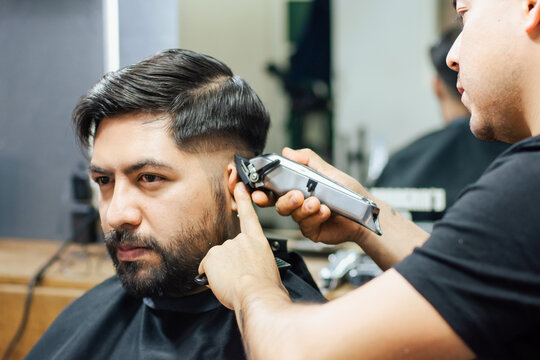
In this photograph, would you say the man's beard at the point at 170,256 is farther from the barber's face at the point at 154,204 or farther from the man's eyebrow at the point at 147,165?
the man's eyebrow at the point at 147,165

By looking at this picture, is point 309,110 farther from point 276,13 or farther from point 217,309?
point 217,309

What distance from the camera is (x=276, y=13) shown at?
3.31 m

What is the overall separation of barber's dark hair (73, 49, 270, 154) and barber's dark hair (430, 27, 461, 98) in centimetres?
159

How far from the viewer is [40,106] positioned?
2.35 meters

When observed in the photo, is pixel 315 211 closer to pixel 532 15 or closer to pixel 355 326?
pixel 355 326

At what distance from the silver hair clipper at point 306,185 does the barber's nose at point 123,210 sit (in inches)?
11.1

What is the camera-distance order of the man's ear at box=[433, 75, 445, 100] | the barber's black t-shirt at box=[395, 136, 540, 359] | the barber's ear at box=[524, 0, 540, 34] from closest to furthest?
the barber's black t-shirt at box=[395, 136, 540, 359] < the barber's ear at box=[524, 0, 540, 34] < the man's ear at box=[433, 75, 445, 100]

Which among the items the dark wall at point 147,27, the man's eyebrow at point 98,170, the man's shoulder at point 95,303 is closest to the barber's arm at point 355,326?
the man's eyebrow at point 98,170

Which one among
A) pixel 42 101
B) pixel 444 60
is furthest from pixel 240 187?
A: pixel 444 60

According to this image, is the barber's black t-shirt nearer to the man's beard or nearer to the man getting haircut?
the man getting haircut

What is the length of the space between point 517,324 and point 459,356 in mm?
97

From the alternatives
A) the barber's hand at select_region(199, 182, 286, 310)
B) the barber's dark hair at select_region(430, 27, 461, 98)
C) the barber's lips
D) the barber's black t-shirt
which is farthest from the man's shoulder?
the barber's dark hair at select_region(430, 27, 461, 98)

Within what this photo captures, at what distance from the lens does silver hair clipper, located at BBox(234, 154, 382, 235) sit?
3.69 feet

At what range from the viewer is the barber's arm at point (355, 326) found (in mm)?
772
